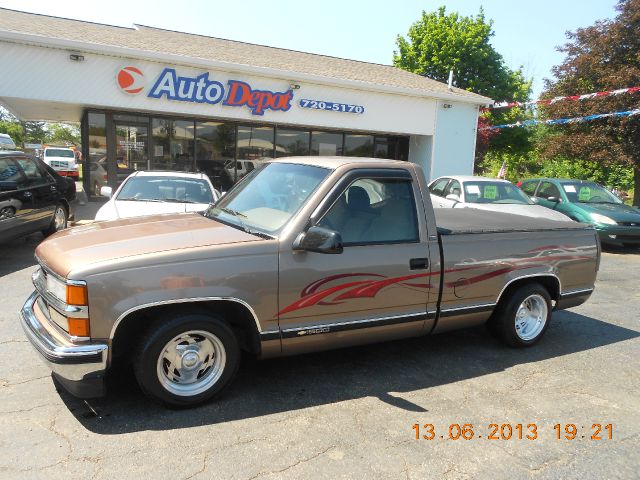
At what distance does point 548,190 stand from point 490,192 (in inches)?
121

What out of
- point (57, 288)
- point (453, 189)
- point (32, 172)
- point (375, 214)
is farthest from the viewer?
point (453, 189)

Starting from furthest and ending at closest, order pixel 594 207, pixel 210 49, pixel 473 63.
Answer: pixel 473 63, pixel 210 49, pixel 594 207

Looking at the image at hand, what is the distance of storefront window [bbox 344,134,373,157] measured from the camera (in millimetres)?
17281

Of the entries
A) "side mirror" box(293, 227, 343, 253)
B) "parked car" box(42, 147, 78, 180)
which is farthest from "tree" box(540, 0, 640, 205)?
"parked car" box(42, 147, 78, 180)

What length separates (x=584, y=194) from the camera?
38.8 ft

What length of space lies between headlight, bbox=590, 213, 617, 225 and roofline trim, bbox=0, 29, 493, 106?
289 inches

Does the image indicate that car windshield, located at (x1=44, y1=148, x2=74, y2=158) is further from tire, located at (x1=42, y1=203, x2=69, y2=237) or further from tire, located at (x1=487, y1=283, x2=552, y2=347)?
tire, located at (x1=487, y1=283, x2=552, y2=347)

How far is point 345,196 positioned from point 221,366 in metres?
1.55

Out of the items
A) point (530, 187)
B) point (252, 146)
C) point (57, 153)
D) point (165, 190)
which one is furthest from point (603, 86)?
point (57, 153)

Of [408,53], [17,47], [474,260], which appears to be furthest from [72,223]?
[408,53]

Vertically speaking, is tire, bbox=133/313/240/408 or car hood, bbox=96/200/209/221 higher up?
car hood, bbox=96/200/209/221

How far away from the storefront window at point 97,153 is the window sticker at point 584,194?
1297 cm

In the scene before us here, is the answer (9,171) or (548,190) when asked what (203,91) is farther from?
(548,190)
